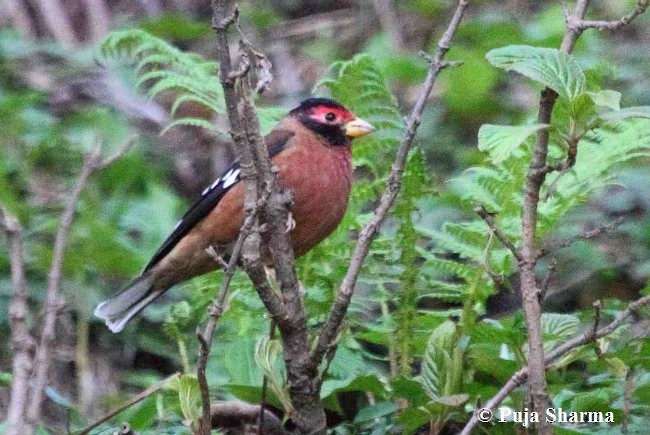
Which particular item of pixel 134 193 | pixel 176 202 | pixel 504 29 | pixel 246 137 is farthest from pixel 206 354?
pixel 504 29

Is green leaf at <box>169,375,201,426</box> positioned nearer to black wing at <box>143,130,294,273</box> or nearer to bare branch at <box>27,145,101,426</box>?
bare branch at <box>27,145,101,426</box>

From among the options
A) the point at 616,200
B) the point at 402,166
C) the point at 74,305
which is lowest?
the point at 402,166

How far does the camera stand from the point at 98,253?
5.23 m

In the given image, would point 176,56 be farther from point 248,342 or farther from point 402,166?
point 402,166

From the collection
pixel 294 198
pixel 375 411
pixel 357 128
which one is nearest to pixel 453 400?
pixel 375 411

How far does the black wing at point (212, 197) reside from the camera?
4.38 metres

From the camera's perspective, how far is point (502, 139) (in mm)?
2576

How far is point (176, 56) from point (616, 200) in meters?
2.44

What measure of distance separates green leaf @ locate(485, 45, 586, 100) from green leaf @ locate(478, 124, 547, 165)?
96 millimetres

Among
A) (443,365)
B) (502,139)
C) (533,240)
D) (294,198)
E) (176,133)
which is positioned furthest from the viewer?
(176,133)

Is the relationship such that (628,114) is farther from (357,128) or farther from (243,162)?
(357,128)

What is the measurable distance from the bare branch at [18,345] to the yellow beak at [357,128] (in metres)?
1.51

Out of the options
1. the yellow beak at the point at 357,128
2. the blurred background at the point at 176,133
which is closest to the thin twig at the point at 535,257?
the blurred background at the point at 176,133

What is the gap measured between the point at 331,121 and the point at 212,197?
52cm
